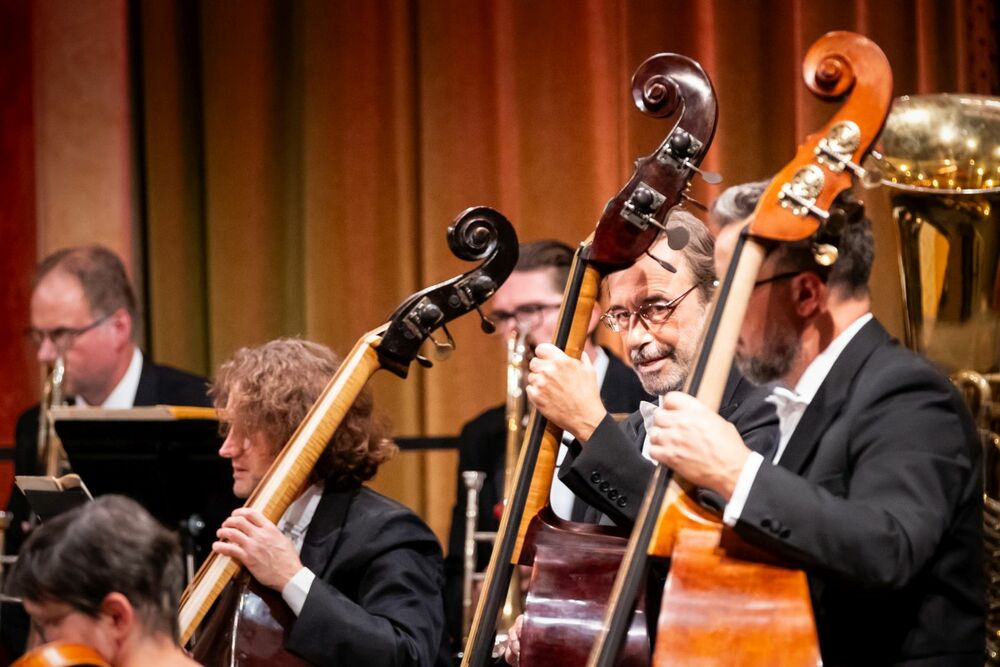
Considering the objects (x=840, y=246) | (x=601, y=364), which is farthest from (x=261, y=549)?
(x=601, y=364)

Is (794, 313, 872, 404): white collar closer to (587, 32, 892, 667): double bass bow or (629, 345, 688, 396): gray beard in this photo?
(587, 32, 892, 667): double bass bow

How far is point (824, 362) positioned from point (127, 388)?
3238 mm

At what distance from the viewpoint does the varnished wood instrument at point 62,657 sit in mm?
1737

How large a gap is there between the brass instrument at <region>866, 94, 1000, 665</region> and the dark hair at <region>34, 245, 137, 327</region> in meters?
2.88

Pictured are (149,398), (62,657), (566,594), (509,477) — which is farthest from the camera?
(149,398)

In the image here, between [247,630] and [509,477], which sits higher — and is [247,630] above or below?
above

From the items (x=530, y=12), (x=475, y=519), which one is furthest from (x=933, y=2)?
(x=475, y=519)

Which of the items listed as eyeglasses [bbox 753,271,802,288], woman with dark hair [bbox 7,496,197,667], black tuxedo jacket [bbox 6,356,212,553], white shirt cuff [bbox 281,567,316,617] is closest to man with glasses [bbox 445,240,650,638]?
black tuxedo jacket [bbox 6,356,212,553]

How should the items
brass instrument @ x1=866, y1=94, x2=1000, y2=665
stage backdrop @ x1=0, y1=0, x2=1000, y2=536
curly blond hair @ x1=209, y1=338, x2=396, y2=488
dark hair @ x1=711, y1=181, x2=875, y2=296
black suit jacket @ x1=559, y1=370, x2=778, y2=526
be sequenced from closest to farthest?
1. dark hair @ x1=711, y1=181, x2=875, y2=296
2. black suit jacket @ x1=559, y1=370, x2=778, y2=526
3. brass instrument @ x1=866, y1=94, x2=1000, y2=665
4. curly blond hair @ x1=209, y1=338, x2=396, y2=488
5. stage backdrop @ x1=0, y1=0, x2=1000, y2=536

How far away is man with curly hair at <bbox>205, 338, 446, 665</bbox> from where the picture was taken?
8.59 feet

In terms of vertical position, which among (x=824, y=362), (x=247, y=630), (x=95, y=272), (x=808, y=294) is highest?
(x=808, y=294)

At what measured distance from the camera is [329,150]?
17.3 feet

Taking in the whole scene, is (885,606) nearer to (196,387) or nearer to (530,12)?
(196,387)

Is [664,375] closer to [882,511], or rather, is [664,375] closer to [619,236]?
[619,236]
